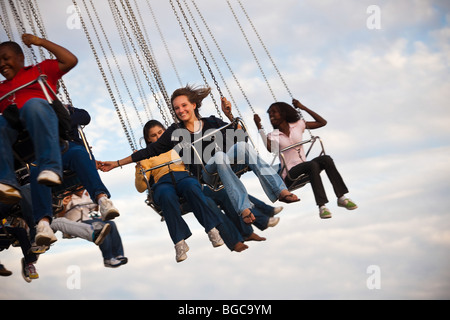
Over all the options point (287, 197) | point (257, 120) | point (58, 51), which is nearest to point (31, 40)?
point (58, 51)

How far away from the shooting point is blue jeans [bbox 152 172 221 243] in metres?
6.64

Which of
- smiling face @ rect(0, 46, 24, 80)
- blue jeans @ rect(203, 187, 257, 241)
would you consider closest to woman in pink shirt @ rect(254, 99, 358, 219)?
Result: blue jeans @ rect(203, 187, 257, 241)

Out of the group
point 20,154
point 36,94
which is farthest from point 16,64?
point 20,154

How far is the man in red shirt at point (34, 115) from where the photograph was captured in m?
4.99

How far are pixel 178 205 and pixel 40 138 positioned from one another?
2.13 metres

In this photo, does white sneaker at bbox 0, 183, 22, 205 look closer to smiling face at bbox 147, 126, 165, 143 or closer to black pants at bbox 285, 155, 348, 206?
smiling face at bbox 147, 126, 165, 143

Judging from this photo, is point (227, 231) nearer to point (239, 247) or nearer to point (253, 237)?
point (239, 247)

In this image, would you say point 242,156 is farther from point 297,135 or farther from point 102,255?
point 102,255

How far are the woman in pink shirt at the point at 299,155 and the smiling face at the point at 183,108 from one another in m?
1.06

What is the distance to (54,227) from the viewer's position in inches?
261

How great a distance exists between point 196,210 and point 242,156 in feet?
2.81

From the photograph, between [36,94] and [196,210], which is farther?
[196,210]

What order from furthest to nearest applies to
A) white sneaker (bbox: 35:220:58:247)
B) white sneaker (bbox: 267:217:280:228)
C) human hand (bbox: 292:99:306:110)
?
human hand (bbox: 292:99:306:110)
white sneaker (bbox: 267:217:280:228)
white sneaker (bbox: 35:220:58:247)

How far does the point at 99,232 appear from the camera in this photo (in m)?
6.19
